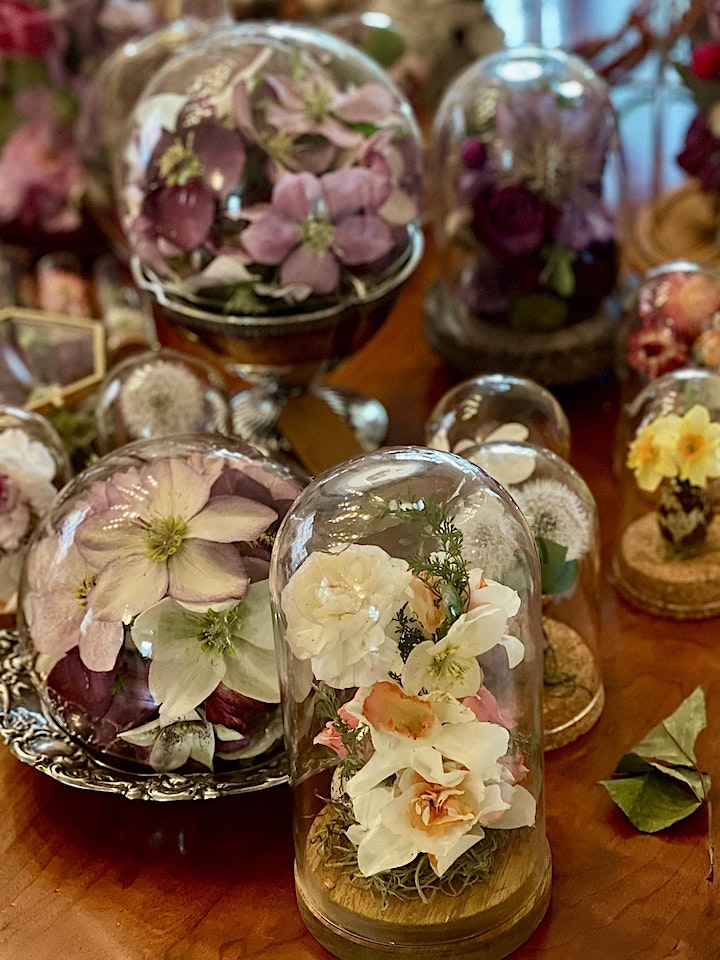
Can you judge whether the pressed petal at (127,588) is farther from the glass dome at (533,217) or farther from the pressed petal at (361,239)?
the glass dome at (533,217)

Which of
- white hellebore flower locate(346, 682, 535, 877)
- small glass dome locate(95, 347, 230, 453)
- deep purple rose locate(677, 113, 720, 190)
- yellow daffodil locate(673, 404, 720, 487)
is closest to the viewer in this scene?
white hellebore flower locate(346, 682, 535, 877)

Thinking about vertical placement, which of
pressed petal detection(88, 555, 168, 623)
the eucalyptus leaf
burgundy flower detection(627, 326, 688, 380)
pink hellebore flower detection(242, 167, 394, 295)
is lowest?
the eucalyptus leaf

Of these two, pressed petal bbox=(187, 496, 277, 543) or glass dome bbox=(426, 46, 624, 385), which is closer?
pressed petal bbox=(187, 496, 277, 543)

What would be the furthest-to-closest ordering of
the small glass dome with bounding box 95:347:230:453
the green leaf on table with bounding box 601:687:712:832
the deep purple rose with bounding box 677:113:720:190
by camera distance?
the deep purple rose with bounding box 677:113:720:190 < the small glass dome with bounding box 95:347:230:453 < the green leaf on table with bounding box 601:687:712:832

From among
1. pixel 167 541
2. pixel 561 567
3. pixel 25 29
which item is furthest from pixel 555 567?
pixel 25 29

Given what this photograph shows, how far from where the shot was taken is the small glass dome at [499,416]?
81cm

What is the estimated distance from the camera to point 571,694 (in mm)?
747

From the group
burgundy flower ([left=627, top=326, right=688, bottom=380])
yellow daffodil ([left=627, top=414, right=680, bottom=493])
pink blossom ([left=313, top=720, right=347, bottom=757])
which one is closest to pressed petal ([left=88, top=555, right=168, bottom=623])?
pink blossom ([left=313, top=720, right=347, bottom=757])

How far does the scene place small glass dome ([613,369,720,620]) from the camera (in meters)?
0.80

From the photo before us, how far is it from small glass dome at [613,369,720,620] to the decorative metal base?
0.22 m

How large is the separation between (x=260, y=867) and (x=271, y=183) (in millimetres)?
424

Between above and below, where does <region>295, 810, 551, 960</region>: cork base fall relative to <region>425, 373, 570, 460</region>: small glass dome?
below

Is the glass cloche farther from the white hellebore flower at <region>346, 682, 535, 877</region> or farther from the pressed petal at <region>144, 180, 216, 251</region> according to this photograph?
the white hellebore flower at <region>346, 682, 535, 877</region>

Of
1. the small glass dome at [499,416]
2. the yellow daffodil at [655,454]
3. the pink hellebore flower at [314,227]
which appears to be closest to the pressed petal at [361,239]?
the pink hellebore flower at [314,227]
